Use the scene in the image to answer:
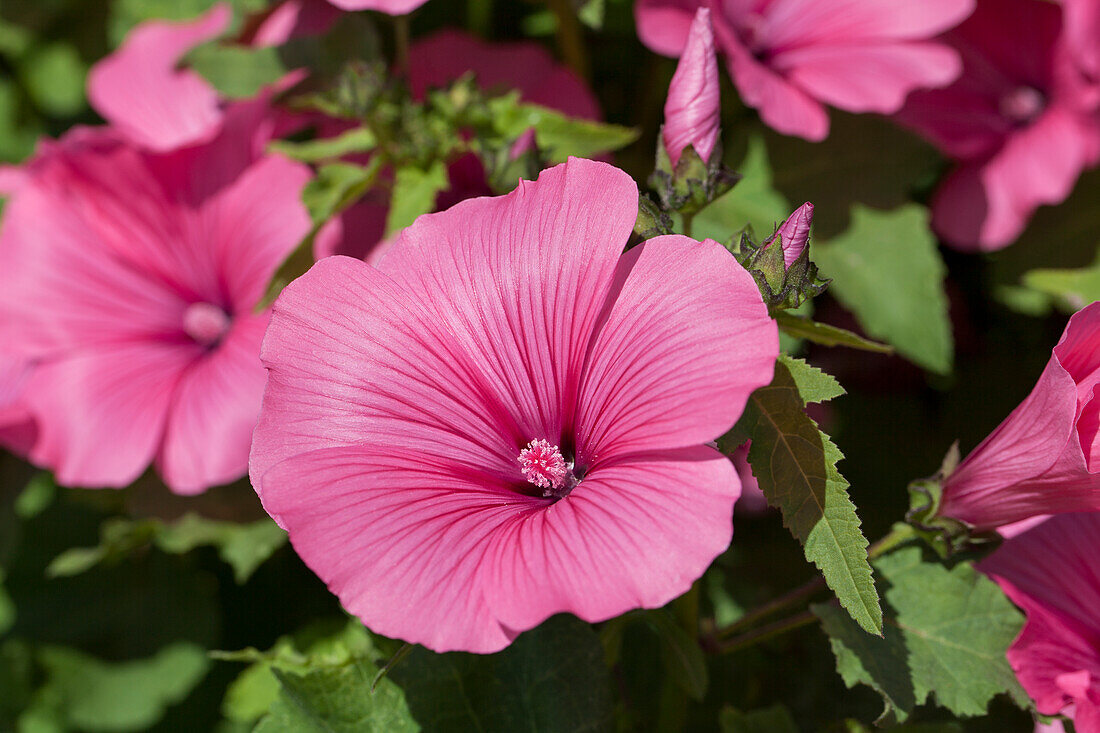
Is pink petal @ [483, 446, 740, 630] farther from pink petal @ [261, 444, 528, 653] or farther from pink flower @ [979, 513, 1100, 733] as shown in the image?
pink flower @ [979, 513, 1100, 733]

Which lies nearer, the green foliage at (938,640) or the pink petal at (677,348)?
the pink petal at (677,348)

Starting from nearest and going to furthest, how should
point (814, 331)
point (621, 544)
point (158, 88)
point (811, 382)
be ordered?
point (621, 544), point (811, 382), point (814, 331), point (158, 88)

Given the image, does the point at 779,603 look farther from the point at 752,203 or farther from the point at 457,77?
the point at 457,77

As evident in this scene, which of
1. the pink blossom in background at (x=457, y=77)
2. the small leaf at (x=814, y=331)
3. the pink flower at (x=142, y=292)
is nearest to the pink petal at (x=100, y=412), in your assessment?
the pink flower at (x=142, y=292)

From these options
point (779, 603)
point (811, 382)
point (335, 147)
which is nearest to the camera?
point (811, 382)

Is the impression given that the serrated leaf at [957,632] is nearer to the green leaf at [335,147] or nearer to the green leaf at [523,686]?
the green leaf at [523,686]

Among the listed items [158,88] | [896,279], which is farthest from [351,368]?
[158,88]
